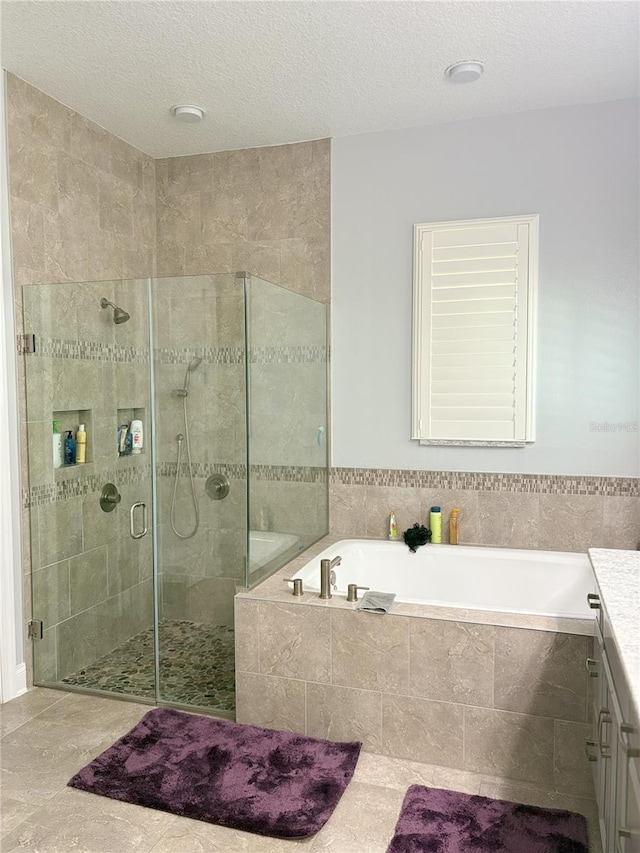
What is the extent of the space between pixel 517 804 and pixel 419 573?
132cm

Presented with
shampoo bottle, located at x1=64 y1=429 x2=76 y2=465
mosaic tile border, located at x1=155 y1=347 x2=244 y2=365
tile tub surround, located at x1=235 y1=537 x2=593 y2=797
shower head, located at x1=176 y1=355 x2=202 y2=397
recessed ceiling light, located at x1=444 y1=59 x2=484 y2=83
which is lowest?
tile tub surround, located at x1=235 y1=537 x2=593 y2=797

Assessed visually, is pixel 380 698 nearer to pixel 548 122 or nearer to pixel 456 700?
pixel 456 700

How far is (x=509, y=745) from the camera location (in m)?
2.44

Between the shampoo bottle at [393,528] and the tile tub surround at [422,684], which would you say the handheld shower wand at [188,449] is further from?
the shampoo bottle at [393,528]

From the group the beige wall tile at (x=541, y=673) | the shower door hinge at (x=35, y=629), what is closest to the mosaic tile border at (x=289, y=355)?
the beige wall tile at (x=541, y=673)

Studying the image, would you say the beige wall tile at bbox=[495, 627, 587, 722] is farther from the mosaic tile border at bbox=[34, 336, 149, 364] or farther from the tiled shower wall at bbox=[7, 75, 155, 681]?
the mosaic tile border at bbox=[34, 336, 149, 364]

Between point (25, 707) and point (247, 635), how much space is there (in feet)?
3.51

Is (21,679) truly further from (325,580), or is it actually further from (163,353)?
(163,353)

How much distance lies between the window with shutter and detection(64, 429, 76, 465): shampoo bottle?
1725 mm

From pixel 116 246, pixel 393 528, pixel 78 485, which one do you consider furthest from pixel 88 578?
pixel 116 246

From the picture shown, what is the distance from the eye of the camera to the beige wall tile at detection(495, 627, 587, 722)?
2.36 meters

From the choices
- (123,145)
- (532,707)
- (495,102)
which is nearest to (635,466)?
(532,707)

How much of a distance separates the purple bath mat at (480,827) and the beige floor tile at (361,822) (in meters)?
0.04


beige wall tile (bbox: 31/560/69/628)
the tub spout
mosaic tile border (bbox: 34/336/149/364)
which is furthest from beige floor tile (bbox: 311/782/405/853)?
mosaic tile border (bbox: 34/336/149/364)
